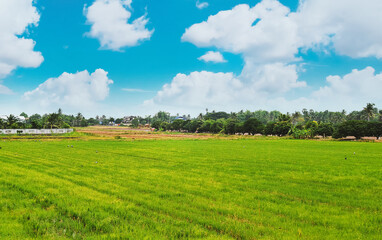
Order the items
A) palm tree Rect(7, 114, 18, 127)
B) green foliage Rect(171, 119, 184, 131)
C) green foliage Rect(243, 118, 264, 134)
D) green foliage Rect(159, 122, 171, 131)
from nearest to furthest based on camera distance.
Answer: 1. palm tree Rect(7, 114, 18, 127)
2. green foliage Rect(243, 118, 264, 134)
3. green foliage Rect(171, 119, 184, 131)
4. green foliage Rect(159, 122, 171, 131)

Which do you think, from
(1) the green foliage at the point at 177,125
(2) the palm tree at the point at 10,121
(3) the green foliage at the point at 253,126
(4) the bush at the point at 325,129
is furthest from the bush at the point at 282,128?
(2) the palm tree at the point at 10,121

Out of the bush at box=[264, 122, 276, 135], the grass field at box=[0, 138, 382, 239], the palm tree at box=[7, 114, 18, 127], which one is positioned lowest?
the grass field at box=[0, 138, 382, 239]

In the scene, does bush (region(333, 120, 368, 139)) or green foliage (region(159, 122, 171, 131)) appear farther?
green foliage (region(159, 122, 171, 131))

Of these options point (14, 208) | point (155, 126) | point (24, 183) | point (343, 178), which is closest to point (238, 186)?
point (343, 178)

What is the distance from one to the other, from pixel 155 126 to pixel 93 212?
17712 centimetres

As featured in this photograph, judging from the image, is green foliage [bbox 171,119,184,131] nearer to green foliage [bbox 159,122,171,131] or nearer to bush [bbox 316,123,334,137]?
green foliage [bbox 159,122,171,131]

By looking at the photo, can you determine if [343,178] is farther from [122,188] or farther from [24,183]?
[24,183]

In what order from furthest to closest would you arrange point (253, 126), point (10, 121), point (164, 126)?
point (164, 126), point (253, 126), point (10, 121)

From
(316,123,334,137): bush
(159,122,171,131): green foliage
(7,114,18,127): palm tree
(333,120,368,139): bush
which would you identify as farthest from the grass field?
(159,122,171,131): green foliage

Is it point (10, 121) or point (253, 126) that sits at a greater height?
point (10, 121)

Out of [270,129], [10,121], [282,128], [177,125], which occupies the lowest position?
[270,129]

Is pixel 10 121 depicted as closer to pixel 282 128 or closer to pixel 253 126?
pixel 253 126

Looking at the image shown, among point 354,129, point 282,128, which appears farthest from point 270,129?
point 354,129

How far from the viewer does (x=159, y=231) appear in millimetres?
6379
